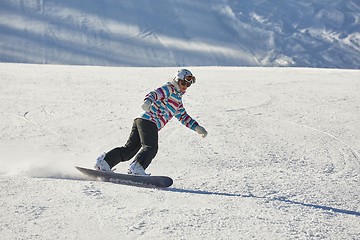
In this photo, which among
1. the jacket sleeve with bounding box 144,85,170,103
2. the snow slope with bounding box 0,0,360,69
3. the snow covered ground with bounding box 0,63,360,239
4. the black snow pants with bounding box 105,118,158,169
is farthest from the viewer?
the snow slope with bounding box 0,0,360,69

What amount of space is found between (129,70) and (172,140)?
249 inches

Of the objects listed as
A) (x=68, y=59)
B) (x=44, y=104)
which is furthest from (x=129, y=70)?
(x=68, y=59)

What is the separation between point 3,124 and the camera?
25.4 feet

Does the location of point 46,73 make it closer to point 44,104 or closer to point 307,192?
point 44,104

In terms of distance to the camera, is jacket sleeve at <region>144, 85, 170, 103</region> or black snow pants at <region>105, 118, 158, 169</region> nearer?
jacket sleeve at <region>144, 85, 170, 103</region>

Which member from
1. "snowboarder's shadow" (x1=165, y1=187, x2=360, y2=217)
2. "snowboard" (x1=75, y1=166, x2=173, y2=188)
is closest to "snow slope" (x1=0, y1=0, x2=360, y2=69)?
"snowboard" (x1=75, y1=166, x2=173, y2=188)

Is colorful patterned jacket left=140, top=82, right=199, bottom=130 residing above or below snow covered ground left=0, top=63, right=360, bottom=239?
above

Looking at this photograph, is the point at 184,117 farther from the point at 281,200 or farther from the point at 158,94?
the point at 281,200

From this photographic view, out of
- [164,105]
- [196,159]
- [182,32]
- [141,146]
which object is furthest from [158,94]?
[182,32]

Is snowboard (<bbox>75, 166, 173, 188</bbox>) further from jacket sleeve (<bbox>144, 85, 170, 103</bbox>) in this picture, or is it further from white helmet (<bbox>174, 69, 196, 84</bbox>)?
white helmet (<bbox>174, 69, 196, 84</bbox>)

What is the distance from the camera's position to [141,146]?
17.9ft

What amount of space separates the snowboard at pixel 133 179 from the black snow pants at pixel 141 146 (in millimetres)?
178

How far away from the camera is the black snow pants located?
201 inches

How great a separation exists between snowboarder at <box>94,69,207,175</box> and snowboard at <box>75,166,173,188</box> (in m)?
0.11
